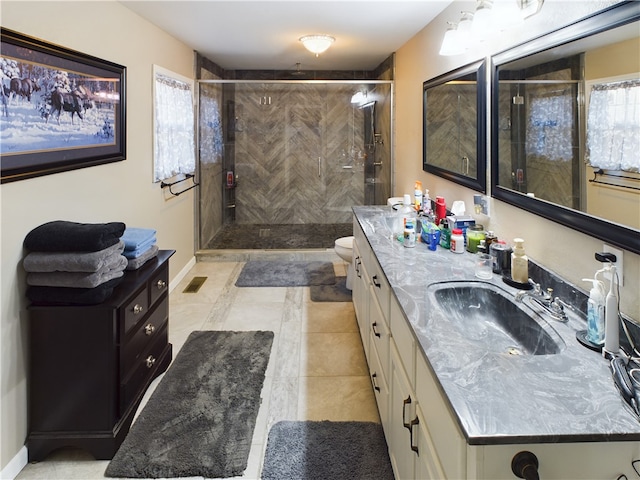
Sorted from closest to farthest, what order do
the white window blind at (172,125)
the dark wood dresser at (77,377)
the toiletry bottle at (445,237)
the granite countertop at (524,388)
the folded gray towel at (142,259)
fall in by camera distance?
the granite countertop at (524,388)
the dark wood dresser at (77,377)
the folded gray towel at (142,259)
the toiletry bottle at (445,237)
the white window blind at (172,125)

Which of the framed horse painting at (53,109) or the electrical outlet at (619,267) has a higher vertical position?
the framed horse painting at (53,109)

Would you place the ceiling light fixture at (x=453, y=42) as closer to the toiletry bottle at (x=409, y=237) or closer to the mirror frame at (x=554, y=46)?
the mirror frame at (x=554, y=46)

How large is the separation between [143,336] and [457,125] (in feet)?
Result: 7.21

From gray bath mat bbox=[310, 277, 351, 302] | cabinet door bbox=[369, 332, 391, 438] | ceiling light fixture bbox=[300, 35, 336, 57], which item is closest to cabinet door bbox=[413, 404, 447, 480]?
cabinet door bbox=[369, 332, 391, 438]

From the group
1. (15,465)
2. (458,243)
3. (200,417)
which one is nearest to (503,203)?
(458,243)

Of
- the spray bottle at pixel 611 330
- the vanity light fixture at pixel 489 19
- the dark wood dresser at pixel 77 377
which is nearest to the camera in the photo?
the spray bottle at pixel 611 330

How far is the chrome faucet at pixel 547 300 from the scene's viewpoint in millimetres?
1481

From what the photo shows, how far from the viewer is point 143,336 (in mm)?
2242

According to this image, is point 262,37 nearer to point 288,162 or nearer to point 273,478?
point 288,162

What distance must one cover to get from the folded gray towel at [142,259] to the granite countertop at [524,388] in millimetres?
1419

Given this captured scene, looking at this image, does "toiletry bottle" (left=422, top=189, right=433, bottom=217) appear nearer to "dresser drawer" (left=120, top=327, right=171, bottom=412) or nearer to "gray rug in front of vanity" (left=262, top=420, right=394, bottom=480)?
"gray rug in front of vanity" (left=262, top=420, right=394, bottom=480)

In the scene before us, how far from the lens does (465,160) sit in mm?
2650

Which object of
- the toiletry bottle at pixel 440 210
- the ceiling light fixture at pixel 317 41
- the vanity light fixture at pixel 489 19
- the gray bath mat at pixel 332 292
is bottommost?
the gray bath mat at pixel 332 292

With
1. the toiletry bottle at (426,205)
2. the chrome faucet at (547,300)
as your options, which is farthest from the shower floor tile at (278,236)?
the chrome faucet at (547,300)
